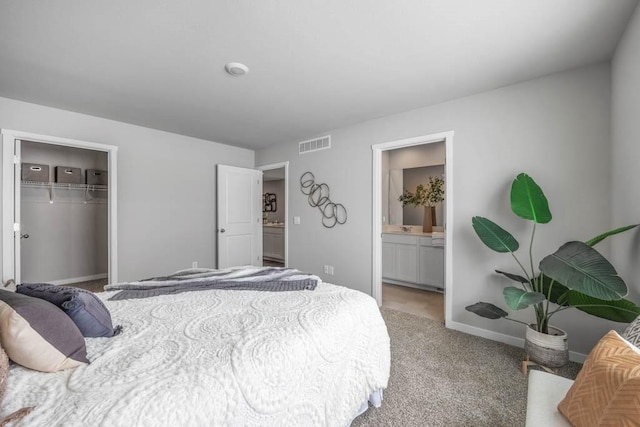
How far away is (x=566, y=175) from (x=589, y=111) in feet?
1.70

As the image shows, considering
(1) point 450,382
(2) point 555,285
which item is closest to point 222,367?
(1) point 450,382

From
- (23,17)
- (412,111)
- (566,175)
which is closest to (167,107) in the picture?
(23,17)

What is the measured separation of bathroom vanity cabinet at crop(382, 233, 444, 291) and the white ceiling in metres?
2.09

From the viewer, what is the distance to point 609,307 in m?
1.71

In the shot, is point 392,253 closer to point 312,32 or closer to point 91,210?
point 312,32

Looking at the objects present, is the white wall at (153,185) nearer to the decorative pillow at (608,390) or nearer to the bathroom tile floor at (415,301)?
the bathroom tile floor at (415,301)

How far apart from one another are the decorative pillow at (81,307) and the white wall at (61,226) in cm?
410

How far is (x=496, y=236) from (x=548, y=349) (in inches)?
34.1

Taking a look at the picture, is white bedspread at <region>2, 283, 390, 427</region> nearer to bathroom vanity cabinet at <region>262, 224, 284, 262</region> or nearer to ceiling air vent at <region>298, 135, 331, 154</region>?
ceiling air vent at <region>298, 135, 331, 154</region>

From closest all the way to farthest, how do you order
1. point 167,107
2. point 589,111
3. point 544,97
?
point 589,111 → point 544,97 → point 167,107

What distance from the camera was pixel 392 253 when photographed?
4551mm

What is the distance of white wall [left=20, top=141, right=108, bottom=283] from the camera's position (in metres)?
4.16

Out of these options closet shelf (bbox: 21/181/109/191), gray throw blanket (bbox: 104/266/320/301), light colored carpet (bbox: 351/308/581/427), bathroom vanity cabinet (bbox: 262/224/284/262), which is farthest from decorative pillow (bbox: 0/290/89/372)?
bathroom vanity cabinet (bbox: 262/224/284/262)

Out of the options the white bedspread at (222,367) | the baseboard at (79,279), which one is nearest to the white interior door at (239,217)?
the baseboard at (79,279)
